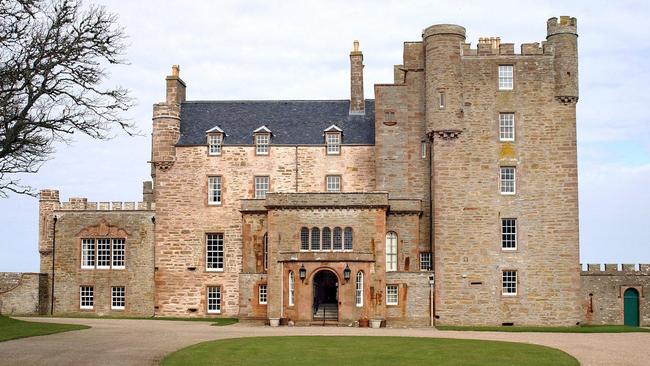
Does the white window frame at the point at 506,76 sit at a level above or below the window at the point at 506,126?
above

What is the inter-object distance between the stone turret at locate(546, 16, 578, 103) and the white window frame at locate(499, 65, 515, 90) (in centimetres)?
234

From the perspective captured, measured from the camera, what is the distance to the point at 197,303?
51.2 metres

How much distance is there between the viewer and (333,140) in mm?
51594

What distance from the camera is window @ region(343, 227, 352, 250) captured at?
45656mm

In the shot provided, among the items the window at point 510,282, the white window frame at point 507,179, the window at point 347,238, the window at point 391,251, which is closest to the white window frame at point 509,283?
the window at point 510,282

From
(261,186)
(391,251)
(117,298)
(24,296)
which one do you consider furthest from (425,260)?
(24,296)

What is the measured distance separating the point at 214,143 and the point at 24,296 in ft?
47.6

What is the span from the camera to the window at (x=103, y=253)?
171 ft

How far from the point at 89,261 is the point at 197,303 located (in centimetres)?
723

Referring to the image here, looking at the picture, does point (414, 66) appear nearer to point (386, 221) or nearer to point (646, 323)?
point (386, 221)

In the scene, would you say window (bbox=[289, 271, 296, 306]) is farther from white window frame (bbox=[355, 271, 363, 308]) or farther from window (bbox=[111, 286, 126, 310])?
window (bbox=[111, 286, 126, 310])

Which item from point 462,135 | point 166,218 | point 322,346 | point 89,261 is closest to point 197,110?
point 166,218

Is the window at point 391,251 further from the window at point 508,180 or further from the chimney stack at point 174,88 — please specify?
the chimney stack at point 174,88

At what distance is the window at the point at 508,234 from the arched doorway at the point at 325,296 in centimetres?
930
